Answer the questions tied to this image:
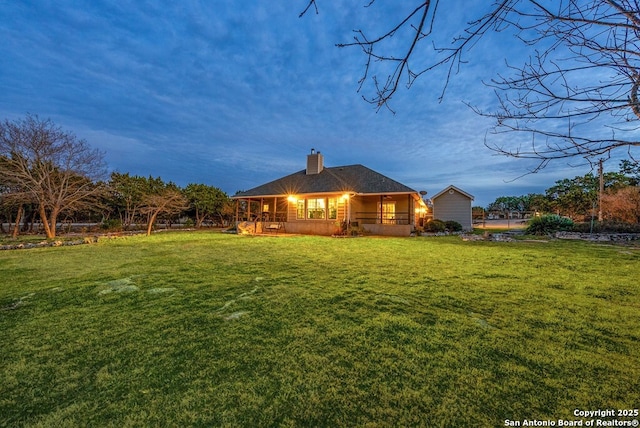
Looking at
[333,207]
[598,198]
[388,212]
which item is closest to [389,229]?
[388,212]

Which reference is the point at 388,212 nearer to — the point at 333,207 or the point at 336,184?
the point at 333,207

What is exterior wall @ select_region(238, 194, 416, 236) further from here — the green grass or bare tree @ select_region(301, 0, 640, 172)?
bare tree @ select_region(301, 0, 640, 172)

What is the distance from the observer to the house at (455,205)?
71.6 ft

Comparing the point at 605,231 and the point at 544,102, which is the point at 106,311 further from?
the point at 605,231

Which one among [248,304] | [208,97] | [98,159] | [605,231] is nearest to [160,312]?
[248,304]

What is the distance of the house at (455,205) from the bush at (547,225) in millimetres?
5366

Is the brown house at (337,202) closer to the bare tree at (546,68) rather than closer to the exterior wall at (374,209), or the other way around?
the exterior wall at (374,209)

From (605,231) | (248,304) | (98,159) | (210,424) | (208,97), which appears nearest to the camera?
(210,424)

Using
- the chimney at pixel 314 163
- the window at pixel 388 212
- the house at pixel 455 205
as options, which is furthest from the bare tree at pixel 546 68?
the house at pixel 455 205

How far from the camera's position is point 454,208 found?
22.2 metres

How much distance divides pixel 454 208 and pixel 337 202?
39.4 feet

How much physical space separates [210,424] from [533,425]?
6.66ft

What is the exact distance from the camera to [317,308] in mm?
3488

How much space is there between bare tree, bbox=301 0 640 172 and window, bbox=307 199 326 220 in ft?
52.5
